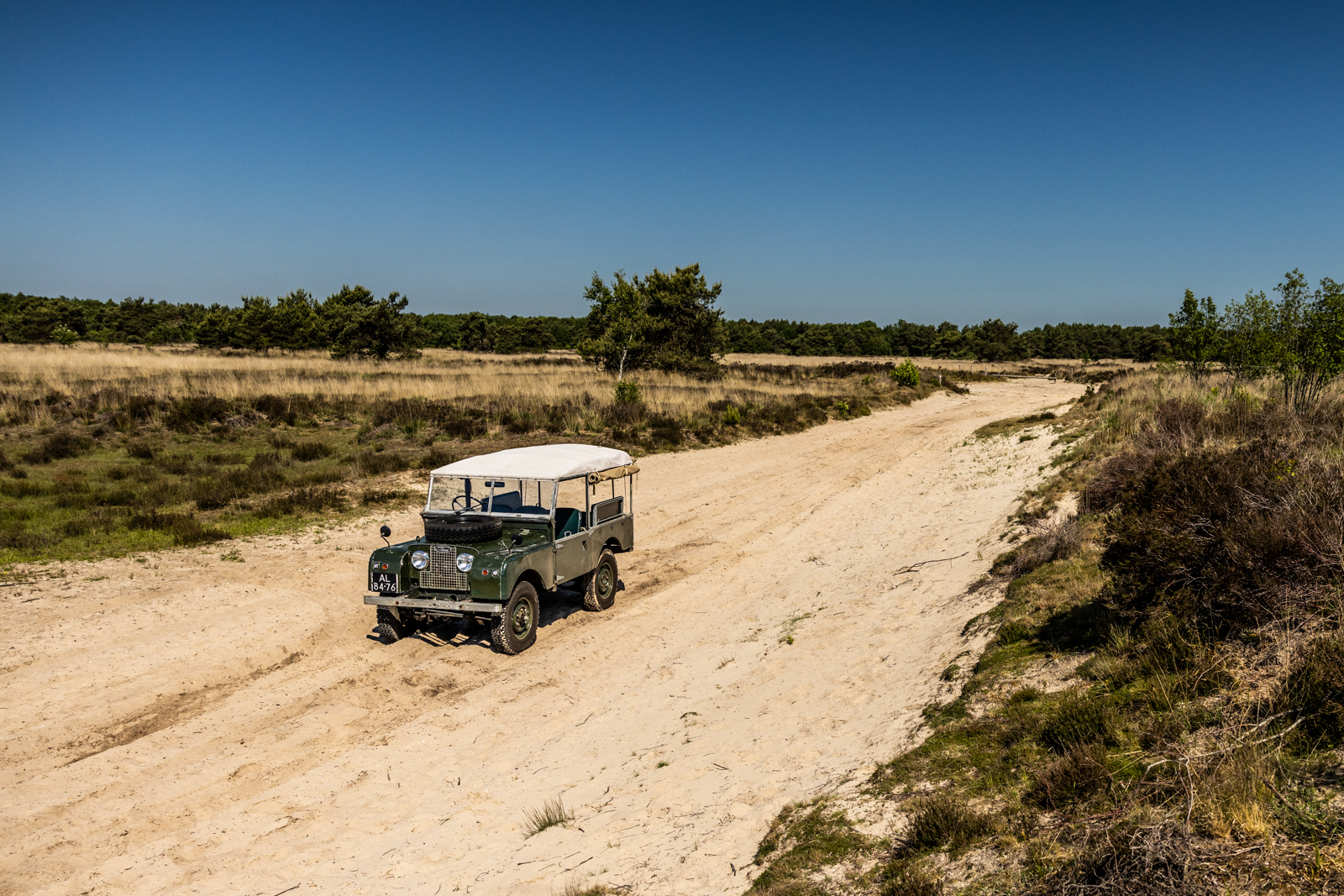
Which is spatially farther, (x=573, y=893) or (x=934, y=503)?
(x=934, y=503)

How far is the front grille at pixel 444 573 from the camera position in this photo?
8.67 m

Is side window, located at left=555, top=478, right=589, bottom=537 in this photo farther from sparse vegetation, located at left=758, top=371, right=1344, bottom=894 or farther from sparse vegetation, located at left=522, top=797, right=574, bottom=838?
sparse vegetation, located at left=758, top=371, right=1344, bottom=894

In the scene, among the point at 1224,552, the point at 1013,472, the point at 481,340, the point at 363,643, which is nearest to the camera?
the point at 1224,552

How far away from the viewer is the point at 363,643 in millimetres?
9250

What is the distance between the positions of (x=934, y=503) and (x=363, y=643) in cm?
1160

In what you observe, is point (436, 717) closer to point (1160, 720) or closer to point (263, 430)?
point (1160, 720)

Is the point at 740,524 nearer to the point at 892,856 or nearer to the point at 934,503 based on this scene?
the point at 934,503

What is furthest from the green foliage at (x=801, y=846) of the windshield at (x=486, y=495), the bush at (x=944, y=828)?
the windshield at (x=486, y=495)

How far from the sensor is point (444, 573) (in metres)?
8.71

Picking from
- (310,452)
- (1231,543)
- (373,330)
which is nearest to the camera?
(1231,543)

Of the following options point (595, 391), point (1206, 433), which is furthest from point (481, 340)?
point (1206, 433)

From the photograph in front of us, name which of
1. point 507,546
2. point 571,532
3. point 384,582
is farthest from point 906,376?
point 384,582

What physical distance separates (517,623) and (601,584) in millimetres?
1895

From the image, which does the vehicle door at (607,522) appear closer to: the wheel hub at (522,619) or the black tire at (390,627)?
the wheel hub at (522,619)
